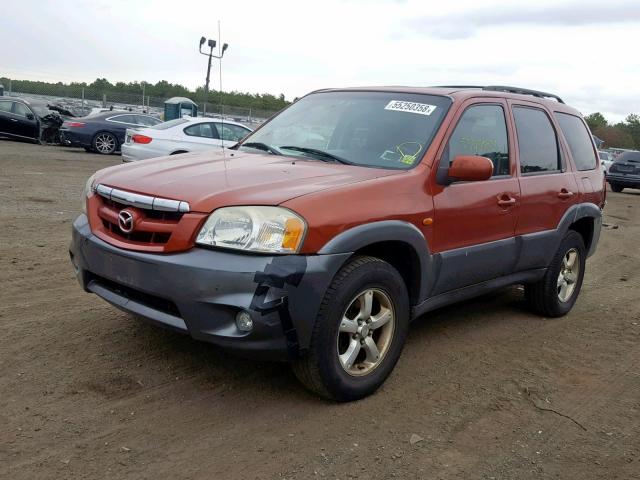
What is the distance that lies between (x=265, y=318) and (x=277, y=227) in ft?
1.45

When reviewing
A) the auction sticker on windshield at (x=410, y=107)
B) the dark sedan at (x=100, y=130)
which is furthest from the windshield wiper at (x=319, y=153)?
the dark sedan at (x=100, y=130)

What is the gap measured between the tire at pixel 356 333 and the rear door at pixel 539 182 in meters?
1.50

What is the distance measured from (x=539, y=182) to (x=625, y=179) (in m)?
18.5

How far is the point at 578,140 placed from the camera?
5699 mm

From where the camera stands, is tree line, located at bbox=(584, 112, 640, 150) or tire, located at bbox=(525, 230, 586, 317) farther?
tree line, located at bbox=(584, 112, 640, 150)

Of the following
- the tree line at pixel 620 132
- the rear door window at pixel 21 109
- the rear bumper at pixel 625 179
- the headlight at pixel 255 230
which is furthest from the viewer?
the tree line at pixel 620 132

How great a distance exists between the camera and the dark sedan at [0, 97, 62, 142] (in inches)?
779

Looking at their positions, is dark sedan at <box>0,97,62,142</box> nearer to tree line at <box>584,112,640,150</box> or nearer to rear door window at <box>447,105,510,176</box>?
rear door window at <box>447,105,510,176</box>

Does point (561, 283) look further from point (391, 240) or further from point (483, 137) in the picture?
point (391, 240)

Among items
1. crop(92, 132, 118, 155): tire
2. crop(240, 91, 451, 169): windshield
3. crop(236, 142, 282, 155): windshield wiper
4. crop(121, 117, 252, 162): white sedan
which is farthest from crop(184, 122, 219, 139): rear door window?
crop(236, 142, 282, 155): windshield wiper

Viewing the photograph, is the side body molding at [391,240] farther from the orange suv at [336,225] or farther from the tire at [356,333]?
the tire at [356,333]

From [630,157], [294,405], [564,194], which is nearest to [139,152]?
[564,194]

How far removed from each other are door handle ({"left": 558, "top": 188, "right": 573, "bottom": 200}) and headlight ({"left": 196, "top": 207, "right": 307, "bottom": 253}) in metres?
2.81

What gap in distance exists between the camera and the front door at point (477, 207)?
3986mm
